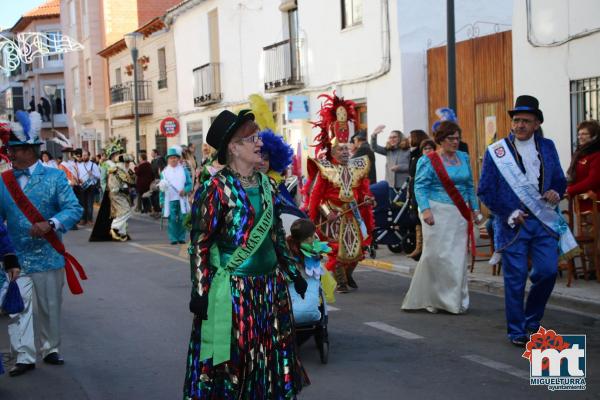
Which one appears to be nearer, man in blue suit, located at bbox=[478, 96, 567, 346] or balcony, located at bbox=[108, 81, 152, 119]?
man in blue suit, located at bbox=[478, 96, 567, 346]

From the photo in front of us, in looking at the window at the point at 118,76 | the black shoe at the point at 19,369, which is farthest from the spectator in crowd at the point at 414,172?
the window at the point at 118,76

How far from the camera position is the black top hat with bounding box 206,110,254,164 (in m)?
4.70

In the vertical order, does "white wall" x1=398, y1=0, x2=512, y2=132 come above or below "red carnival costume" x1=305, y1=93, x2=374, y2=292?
above

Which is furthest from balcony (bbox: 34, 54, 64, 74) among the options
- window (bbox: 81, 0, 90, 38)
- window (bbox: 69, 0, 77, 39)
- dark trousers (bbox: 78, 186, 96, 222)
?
dark trousers (bbox: 78, 186, 96, 222)

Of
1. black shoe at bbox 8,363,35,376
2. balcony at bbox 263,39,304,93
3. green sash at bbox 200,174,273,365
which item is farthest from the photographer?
balcony at bbox 263,39,304,93

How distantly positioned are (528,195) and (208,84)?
2442cm

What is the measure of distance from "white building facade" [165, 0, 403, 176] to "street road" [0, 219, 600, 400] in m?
9.09

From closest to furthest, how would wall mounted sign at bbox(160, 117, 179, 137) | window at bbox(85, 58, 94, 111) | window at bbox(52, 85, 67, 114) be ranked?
1. wall mounted sign at bbox(160, 117, 179, 137)
2. window at bbox(85, 58, 94, 111)
3. window at bbox(52, 85, 67, 114)

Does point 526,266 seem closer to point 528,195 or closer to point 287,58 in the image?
point 528,195

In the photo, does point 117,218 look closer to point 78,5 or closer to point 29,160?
point 29,160

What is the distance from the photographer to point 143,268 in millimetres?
13453

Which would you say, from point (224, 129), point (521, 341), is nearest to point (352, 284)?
point (521, 341)

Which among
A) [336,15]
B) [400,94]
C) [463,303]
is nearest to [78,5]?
[336,15]

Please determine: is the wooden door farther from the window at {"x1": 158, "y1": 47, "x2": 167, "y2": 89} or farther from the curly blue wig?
the window at {"x1": 158, "y1": 47, "x2": 167, "y2": 89}
